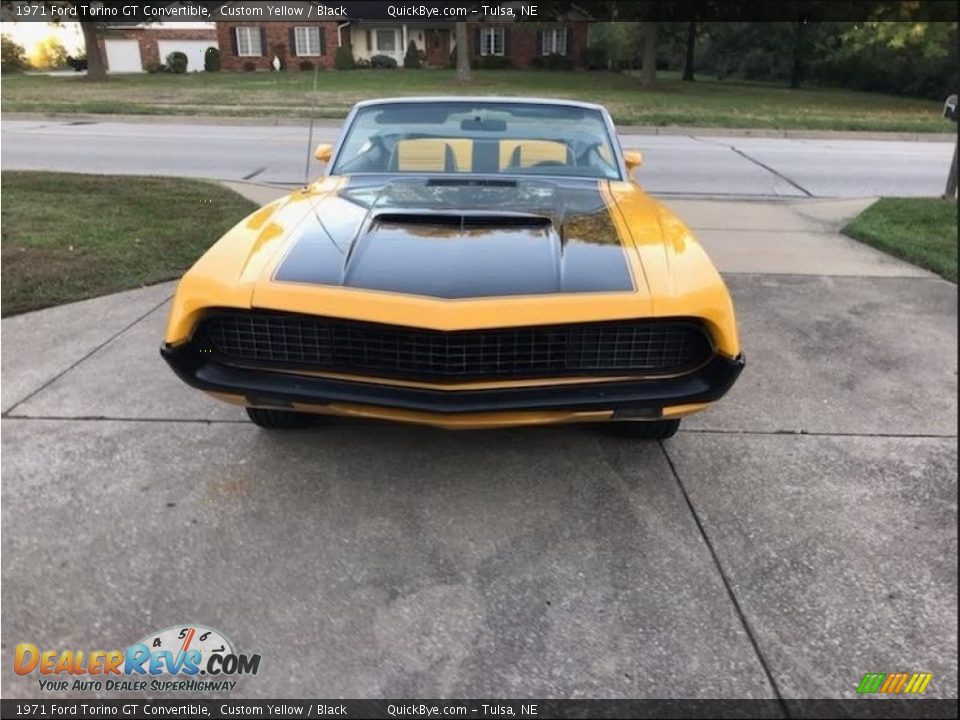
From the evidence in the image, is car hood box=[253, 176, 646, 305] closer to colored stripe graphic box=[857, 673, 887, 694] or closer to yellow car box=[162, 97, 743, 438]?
yellow car box=[162, 97, 743, 438]

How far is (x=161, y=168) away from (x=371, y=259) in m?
9.00

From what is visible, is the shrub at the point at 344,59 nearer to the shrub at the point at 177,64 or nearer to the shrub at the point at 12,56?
the shrub at the point at 177,64

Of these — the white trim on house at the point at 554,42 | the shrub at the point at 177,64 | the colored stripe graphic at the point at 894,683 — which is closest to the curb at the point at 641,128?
the colored stripe graphic at the point at 894,683

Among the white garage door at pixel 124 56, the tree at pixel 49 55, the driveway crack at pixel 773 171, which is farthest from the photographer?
the white garage door at pixel 124 56

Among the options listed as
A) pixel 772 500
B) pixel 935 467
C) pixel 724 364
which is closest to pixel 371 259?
pixel 724 364

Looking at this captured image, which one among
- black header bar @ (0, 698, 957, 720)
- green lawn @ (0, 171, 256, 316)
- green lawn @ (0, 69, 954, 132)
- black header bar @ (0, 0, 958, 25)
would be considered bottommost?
black header bar @ (0, 698, 957, 720)

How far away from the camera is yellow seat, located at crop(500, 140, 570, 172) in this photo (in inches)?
157

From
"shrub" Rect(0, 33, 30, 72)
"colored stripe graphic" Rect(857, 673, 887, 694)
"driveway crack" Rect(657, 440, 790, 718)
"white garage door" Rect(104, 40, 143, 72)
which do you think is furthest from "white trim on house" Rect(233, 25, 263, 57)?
"colored stripe graphic" Rect(857, 673, 887, 694)

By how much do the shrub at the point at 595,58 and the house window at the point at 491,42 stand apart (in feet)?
16.3

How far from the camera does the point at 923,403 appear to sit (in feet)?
11.9

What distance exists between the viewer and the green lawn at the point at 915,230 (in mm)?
6051

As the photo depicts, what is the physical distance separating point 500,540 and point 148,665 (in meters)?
1.13

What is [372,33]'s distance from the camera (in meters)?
47.0

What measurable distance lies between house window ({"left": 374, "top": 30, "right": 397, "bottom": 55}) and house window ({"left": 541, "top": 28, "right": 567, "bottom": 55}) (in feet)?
30.8
